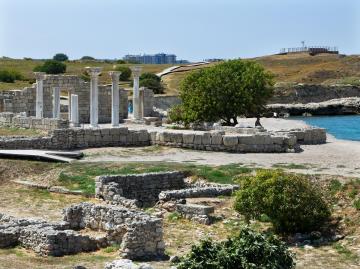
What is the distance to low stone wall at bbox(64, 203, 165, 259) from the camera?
63.6 ft

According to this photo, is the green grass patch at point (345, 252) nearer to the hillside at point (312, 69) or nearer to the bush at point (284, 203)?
the bush at point (284, 203)

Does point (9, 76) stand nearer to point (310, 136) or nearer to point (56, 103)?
point (56, 103)

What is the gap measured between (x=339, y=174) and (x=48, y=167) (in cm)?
1092

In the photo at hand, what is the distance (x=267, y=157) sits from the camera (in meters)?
33.8

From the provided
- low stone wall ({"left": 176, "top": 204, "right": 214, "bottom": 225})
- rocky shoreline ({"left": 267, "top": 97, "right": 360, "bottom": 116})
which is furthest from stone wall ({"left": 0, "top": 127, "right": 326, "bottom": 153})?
rocky shoreline ({"left": 267, "top": 97, "right": 360, "bottom": 116})

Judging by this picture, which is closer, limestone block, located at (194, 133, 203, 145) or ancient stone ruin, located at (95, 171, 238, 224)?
ancient stone ruin, located at (95, 171, 238, 224)

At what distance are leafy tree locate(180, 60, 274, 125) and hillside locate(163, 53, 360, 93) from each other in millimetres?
62450

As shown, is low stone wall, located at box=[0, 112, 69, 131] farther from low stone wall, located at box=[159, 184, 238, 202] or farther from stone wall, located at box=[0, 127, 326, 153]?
low stone wall, located at box=[159, 184, 238, 202]

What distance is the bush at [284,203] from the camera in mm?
22469

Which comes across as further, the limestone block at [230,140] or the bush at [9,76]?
the bush at [9,76]

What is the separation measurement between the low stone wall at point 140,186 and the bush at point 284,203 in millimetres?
4609

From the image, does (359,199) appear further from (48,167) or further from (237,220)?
(48,167)

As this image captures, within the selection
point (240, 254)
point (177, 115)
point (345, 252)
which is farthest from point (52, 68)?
point (240, 254)

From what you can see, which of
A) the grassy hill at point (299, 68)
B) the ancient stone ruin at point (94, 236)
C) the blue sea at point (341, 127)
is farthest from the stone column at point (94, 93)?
the grassy hill at point (299, 68)
